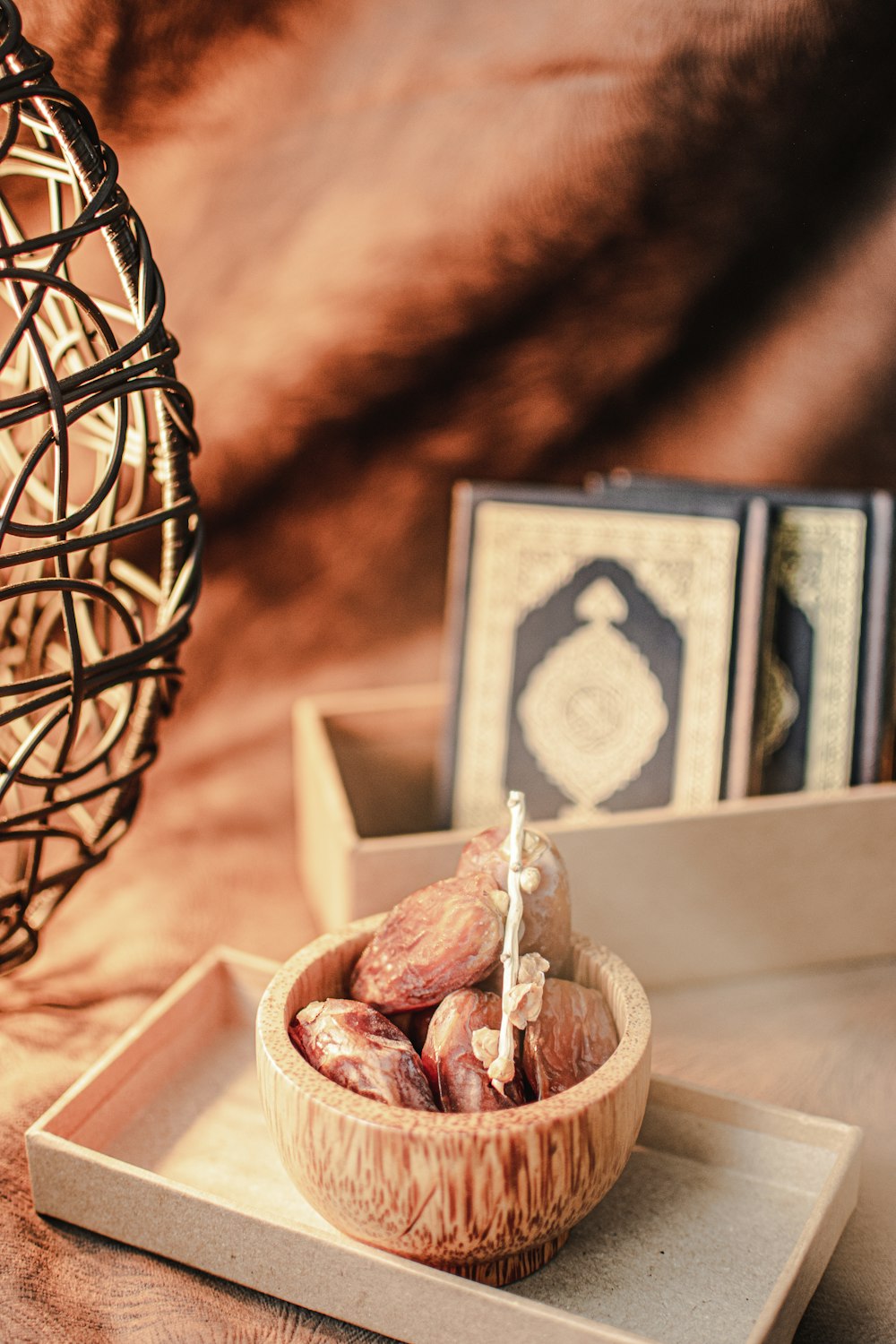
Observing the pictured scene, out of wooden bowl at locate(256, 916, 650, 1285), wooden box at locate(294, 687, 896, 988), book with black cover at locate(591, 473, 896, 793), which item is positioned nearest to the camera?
wooden bowl at locate(256, 916, 650, 1285)

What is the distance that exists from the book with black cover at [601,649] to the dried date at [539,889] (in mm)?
248

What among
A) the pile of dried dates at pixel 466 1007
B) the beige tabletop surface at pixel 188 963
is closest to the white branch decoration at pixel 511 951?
the pile of dried dates at pixel 466 1007

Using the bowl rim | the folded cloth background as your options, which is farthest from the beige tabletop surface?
the bowl rim

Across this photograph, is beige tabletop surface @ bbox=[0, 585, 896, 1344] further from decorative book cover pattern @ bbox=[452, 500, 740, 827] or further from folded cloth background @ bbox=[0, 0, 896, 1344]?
decorative book cover pattern @ bbox=[452, 500, 740, 827]

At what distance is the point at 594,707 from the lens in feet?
2.37

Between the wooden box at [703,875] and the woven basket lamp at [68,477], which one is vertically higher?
the woven basket lamp at [68,477]

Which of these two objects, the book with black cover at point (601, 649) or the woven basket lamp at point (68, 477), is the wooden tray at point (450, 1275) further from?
the book with black cover at point (601, 649)

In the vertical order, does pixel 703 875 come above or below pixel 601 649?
below

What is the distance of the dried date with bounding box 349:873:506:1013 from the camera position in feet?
1.44

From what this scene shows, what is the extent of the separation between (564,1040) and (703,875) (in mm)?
233

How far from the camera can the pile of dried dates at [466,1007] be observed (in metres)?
0.42

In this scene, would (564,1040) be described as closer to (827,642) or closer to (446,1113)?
(446,1113)

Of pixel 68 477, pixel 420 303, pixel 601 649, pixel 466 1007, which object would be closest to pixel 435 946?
pixel 466 1007

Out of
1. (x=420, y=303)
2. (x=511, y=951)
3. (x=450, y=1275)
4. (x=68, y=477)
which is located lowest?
(x=450, y=1275)
